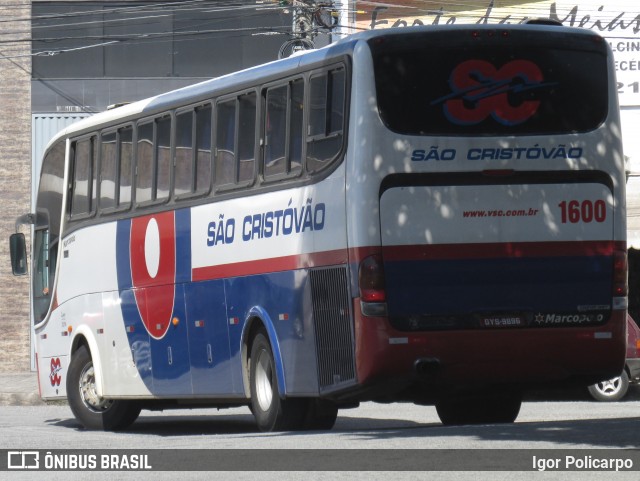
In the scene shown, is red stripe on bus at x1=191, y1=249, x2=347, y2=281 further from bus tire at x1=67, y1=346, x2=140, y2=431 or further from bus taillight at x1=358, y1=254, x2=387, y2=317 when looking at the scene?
bus tire at x1=67, y1=346, x2=140, y2=431

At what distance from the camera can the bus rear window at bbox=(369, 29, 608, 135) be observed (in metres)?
13.3

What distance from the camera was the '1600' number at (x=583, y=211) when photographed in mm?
13641

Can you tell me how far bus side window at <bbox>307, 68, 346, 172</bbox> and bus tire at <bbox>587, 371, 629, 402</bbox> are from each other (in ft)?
30.9

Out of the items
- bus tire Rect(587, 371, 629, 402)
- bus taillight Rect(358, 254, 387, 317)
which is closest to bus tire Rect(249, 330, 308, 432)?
bus taillight Rect(358, 254, 387, 317)

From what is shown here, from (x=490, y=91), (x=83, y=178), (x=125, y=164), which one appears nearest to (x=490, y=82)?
(x=490, y=91)

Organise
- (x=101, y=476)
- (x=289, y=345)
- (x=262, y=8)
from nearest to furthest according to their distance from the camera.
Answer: (x=101, y=476) → (x=289, y=345) → (x=262, y=8)

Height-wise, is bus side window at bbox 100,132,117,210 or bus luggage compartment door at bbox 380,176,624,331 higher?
bus side window at bbox 100,132,117,210

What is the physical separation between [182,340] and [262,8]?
53.7 ft

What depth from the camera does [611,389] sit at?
22109mm

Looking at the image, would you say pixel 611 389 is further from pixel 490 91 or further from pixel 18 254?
pixel 490 91

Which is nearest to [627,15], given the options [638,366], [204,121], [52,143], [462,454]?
[638,366]

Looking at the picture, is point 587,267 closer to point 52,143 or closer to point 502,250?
point 502,250

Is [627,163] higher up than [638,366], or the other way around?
[627,163]

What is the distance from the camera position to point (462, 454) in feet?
35.8
